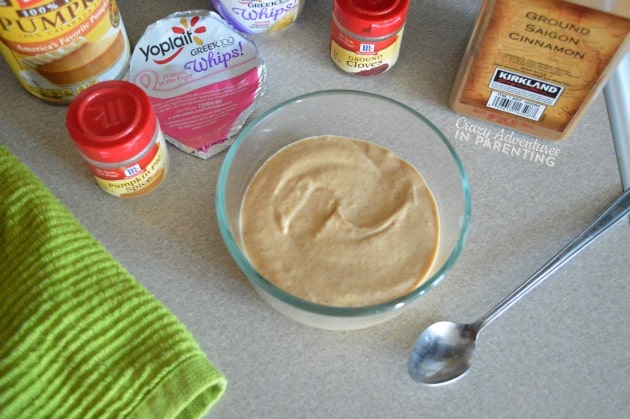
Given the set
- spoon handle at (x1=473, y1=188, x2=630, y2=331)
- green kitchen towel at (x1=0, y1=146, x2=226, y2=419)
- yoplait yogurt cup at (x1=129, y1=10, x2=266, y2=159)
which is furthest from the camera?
yoplait yogurt cup at (x1=129, y1=10, x2=266, y2=159)

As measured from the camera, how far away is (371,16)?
0.71 metres

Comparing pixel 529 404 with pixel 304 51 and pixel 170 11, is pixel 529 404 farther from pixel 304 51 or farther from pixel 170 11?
pixel 170 11

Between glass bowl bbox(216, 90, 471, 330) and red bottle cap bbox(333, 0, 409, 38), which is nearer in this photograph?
glass bowl bbox(216, 90, 471, 330)

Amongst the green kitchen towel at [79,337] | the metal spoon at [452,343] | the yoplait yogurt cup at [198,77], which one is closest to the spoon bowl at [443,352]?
the metal spoon at [452,343]

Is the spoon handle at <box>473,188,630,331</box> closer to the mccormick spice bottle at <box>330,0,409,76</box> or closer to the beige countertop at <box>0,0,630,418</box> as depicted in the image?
the beige countertop at <box>0,0,630,418</box>

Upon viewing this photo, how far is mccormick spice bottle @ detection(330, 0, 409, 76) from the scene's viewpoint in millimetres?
711

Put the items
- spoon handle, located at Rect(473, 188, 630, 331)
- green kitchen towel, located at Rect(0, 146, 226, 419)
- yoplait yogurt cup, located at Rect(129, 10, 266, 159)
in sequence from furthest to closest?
yoplait yogurt cup, located at Rect(129, 10, 266, 159), spoon handle, located at Rect(473, 188, 630, 331), green kitchen towel, located at Rect(0, 146, 226, 419)

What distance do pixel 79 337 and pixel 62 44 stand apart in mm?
326

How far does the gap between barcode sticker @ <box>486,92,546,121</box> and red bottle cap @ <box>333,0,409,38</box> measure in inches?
5.9

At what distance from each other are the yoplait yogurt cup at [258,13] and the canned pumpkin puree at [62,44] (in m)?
0.14

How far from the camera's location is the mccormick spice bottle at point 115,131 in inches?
24.2

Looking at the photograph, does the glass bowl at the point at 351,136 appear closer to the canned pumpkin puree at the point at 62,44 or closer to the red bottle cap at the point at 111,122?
the red bottle cap at the point at 111,122

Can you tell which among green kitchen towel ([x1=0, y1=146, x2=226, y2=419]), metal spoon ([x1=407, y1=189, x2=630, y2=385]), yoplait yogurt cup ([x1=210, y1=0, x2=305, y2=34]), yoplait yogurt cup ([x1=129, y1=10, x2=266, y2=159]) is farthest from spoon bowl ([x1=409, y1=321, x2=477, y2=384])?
yoplait yogurt cup ([x1=210, y1=0, x2=305, y2=34])

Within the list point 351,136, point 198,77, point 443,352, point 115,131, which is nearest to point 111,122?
point 115,131
